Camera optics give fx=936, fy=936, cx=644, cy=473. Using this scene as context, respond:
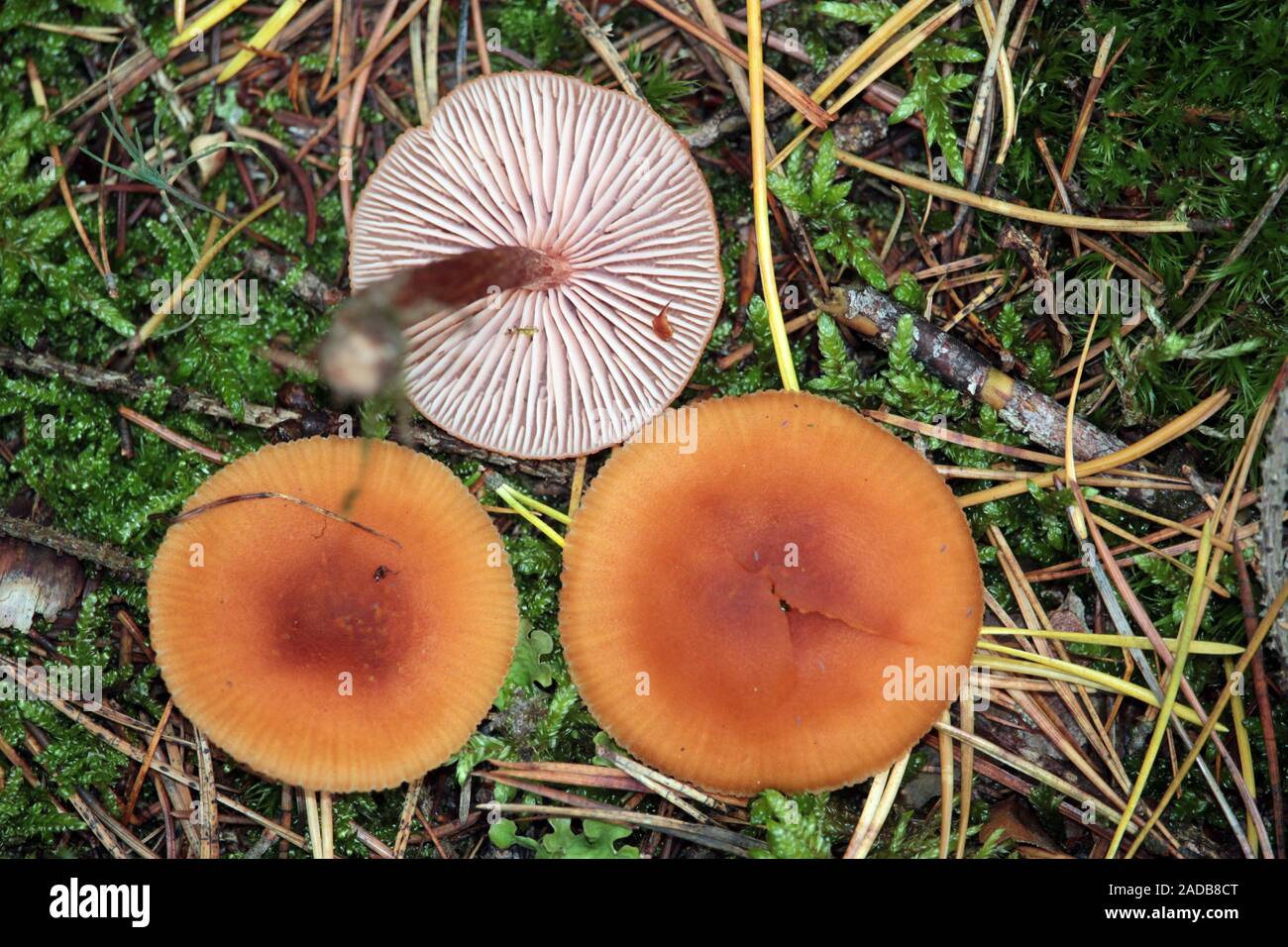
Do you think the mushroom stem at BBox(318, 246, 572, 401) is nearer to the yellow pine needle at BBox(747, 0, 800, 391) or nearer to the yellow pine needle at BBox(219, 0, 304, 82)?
the yellow pine needle at BBox(747, 0, 800, 391)

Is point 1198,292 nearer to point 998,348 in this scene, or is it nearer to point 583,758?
point 998,348

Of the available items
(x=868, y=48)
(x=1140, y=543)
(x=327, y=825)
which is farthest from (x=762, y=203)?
(x=327, y=825)

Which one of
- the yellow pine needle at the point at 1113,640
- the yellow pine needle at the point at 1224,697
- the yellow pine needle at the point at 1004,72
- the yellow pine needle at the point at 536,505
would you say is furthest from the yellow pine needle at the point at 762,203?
the yellow pine needle at the point at 1224,697

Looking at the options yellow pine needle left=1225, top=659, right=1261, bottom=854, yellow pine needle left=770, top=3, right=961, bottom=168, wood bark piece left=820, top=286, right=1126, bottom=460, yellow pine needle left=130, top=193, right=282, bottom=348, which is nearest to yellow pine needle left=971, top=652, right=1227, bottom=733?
yellow pine needle left=1225, top=659, right=1261, bottom=854

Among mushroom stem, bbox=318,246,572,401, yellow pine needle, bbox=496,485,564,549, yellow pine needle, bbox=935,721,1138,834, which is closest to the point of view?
mushroom stem, bbox=318,246,572,401

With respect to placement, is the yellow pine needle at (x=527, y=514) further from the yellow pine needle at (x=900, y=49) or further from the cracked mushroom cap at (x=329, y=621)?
the yellow pine needle at (x=900, y=49)

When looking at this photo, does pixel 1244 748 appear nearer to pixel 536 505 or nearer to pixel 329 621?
pixel 536 505

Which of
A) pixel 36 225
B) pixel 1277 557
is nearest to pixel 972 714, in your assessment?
pixel 1277 557
